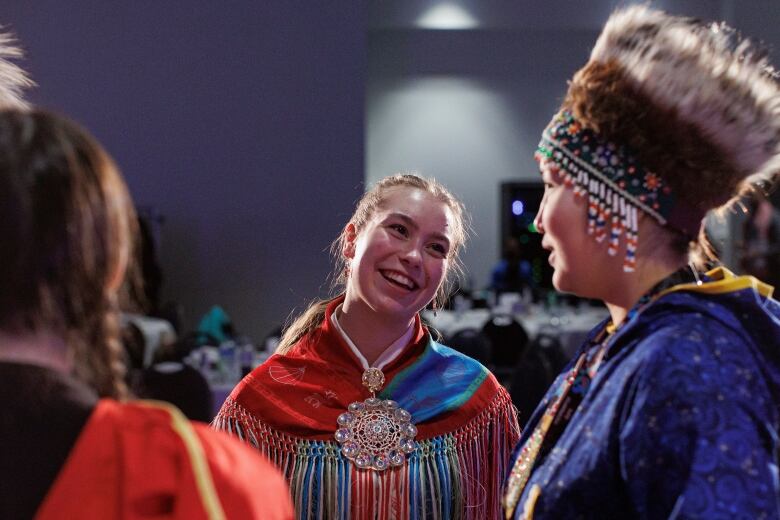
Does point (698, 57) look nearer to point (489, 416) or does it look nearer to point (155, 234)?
point (489, 416)

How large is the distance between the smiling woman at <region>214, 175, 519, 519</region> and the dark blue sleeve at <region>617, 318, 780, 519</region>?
0.81 meters

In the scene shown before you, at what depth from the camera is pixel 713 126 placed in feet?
4.28

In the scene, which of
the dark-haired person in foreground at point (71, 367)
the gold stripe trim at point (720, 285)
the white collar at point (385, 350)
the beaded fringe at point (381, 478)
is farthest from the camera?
the white collar at point (385, 350)

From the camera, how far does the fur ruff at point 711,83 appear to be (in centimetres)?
130

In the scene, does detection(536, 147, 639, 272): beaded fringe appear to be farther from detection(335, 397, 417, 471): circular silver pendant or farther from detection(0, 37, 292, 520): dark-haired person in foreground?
detection(335, 397, 417, 471): circular silver pendant

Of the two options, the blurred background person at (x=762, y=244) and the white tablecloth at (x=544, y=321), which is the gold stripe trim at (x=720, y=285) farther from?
the blurred background person at (x=762, y=244)

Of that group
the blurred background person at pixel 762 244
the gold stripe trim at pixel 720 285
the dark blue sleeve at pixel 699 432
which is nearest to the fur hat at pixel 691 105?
the gold stripe trim at pixel 720 285

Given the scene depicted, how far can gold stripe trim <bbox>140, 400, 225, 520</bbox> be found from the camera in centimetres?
98

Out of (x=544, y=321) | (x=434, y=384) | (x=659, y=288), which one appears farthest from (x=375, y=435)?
(x=544, y=321)

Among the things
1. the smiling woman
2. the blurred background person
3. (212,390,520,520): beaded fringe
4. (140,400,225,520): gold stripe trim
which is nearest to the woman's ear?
the smiling woman

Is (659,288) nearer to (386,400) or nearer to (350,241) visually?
(386,400)

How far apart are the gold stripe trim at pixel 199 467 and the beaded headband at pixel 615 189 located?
2.24 ft

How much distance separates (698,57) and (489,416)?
1.02m

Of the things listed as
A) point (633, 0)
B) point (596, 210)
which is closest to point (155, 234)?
point (633, 0)
